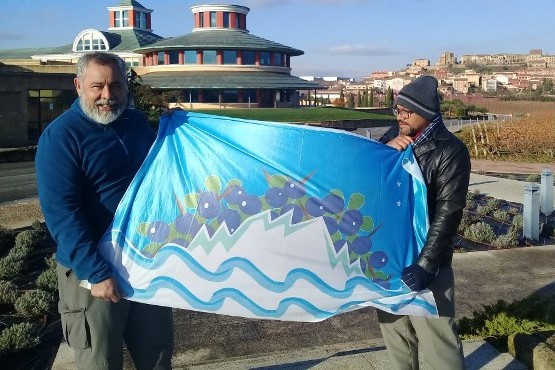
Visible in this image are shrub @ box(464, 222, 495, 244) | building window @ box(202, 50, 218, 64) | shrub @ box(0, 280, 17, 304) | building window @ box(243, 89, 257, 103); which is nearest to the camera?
shrub @ box(0, 280, 17, 304)

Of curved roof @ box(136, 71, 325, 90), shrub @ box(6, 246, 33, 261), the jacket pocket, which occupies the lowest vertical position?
shrub @ box(6, 246, 33, 261)

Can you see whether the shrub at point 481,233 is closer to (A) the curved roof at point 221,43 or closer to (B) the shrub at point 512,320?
(B) the shrub at point 512,320

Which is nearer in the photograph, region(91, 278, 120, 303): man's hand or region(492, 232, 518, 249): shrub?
region(91, 278, 120, 303): man's hand

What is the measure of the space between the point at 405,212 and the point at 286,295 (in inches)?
29.4

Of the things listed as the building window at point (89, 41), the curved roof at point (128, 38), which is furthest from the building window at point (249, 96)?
the building window at point (89, 41)

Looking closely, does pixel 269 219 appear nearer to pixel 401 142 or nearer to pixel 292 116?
pixel 401 142

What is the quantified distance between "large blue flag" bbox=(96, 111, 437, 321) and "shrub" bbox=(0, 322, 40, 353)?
2.37 m

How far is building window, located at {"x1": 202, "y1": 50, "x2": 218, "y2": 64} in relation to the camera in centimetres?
5516

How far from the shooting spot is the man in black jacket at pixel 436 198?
281 centimetres

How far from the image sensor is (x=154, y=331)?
9.90ft

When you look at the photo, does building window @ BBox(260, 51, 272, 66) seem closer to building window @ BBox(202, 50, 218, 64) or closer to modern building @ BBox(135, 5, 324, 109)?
modern building @ BBox(135, 5, 324, 109)

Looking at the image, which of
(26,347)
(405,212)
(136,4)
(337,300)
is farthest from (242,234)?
(136,4)

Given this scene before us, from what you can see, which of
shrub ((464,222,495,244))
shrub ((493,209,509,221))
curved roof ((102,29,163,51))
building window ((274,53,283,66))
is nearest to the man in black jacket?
shrub ((464,222,495,244))

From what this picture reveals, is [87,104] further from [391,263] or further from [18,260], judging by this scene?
[18,260]
